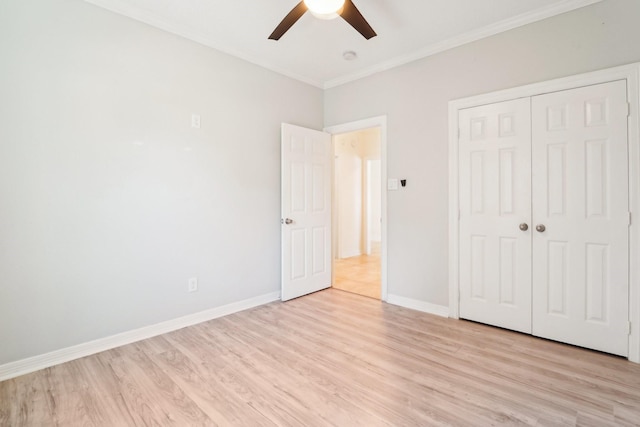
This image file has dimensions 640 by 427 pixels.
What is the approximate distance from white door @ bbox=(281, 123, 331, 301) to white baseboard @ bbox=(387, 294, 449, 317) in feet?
3.21

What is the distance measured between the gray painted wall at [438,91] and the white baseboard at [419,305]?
1.9 inches

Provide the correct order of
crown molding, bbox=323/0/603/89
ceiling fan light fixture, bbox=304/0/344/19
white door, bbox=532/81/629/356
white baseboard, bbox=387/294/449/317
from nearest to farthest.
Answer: ceiling fan light fixture, bbox=304/0/344/19, white door, bbox=532/81/629/356, crown molding, bbox=323/0/603/89, white baseboard, bbox=387/294/449/317

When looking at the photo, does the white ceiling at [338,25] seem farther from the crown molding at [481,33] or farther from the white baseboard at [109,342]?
the white baseboard at [109,342]

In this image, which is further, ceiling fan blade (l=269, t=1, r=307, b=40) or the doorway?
the doorway

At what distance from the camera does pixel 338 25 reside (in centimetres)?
271

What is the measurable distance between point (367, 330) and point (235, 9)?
2.97 meters

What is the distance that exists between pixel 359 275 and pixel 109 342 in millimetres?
3290

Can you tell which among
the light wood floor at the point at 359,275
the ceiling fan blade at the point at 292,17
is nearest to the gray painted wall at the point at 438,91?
the light wood floor at the point at 359,275

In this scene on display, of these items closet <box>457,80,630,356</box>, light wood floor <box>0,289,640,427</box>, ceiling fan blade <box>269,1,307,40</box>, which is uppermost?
ceiling fan blade <box>269,1,307,40</box>

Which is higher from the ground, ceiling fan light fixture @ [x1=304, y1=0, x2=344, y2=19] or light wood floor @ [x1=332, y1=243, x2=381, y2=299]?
ceiling fan light fixture @ [x1=304, y1=0, x2=344, y2=19]

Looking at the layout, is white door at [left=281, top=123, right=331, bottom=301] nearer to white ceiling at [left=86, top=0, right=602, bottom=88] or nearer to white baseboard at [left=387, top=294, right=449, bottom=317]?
white ceiling at [left=86, top=0, right=602, bottom=88]

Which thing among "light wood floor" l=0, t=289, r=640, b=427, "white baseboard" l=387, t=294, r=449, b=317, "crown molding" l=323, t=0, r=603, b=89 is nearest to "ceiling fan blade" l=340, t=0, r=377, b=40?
"crown molding" l=323, t=0, r=603, b=89

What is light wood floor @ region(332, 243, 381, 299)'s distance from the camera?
4012 mm

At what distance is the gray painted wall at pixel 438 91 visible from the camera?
7.49ft
